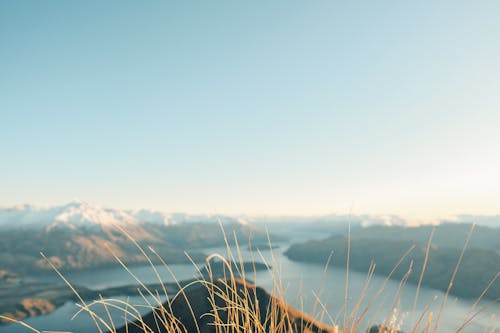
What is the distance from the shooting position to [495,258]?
189 m

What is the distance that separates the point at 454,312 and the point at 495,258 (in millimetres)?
111694

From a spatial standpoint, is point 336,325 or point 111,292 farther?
point 111,292

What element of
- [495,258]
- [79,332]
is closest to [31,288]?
[79,332]

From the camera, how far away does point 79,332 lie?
94312mm

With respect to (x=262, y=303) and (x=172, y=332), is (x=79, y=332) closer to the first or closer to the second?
(x=262, y=303)

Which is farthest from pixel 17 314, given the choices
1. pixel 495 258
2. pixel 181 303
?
pixel 495 258

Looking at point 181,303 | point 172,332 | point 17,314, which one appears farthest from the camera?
point 17,314

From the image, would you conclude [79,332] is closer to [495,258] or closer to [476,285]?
[476,285]

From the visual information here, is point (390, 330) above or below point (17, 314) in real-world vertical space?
above

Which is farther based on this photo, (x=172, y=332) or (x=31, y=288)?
(x=31, y=288)

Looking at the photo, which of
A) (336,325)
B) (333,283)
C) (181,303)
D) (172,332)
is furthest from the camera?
(333,283)

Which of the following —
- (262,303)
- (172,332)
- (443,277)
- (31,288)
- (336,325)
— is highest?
Answer: (336,325)

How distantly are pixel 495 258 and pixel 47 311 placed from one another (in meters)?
232

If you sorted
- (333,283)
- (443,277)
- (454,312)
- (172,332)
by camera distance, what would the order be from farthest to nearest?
1. (443,277)
2. (333,283)
3. (454,312)
4. (172,332)
